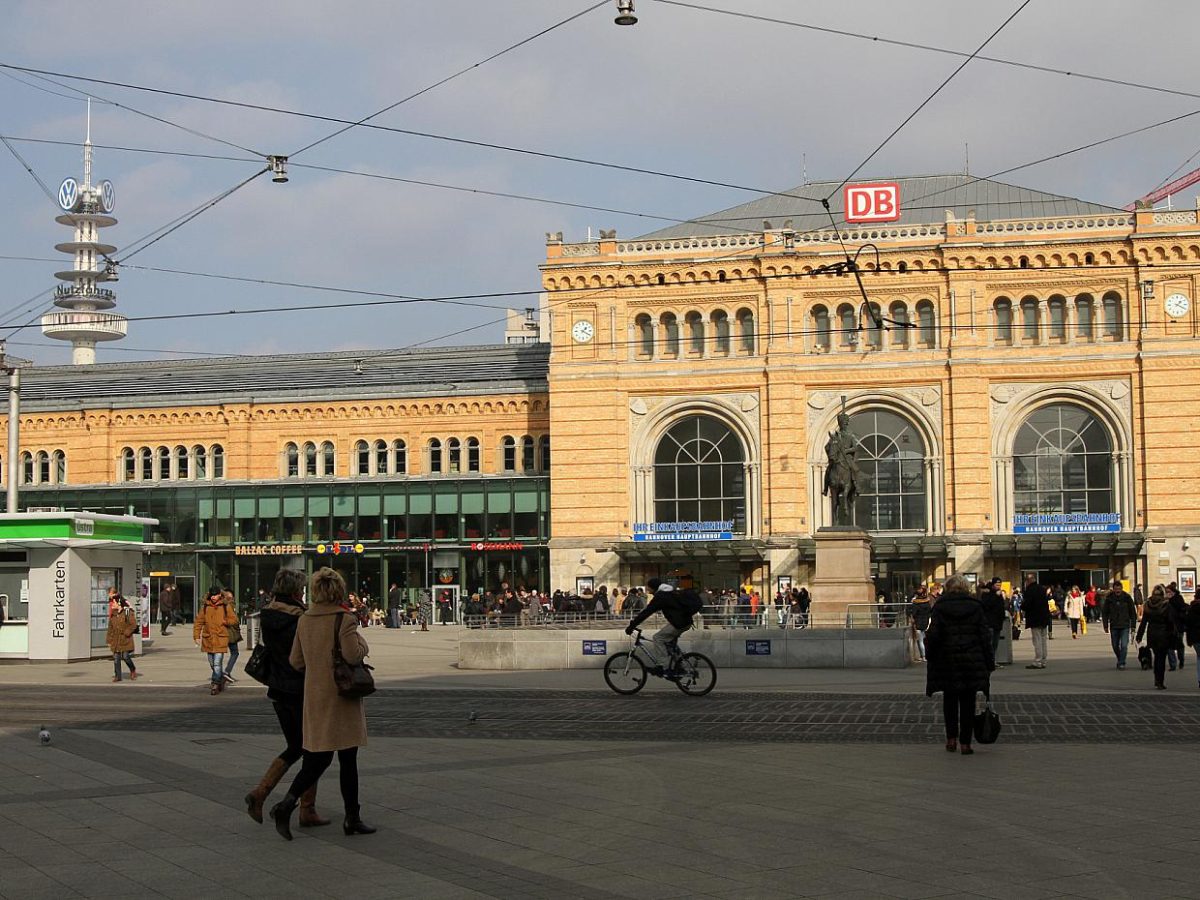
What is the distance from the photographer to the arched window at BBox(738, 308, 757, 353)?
55.5 m

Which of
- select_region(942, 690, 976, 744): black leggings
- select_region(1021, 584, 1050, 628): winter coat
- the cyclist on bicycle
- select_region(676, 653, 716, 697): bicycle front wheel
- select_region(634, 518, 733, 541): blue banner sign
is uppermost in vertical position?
select_region(634, 518, 733, 541): blue banner sign

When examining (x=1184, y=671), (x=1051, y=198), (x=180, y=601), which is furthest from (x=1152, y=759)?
(x=180, y=601)

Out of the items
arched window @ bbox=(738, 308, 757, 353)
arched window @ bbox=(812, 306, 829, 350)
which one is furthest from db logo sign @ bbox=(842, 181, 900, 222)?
arched window @ bbox=(738, 308, 757, 353)

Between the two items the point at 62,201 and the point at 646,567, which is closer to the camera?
the point at 646,567

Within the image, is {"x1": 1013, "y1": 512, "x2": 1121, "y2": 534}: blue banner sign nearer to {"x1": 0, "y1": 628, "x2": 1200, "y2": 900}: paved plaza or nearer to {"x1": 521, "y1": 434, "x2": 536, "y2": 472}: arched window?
{"x1": 521, "y1": 434, "x2": 536, "y2": 472}: arched window

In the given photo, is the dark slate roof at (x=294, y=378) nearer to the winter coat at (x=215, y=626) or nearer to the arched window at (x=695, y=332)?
the arched window at (x=695, y=332)

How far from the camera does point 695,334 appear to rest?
5628 centimetres

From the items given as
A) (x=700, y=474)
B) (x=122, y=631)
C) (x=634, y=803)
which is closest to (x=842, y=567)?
(x=122, y=631)

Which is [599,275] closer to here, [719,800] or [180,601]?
[180,601]

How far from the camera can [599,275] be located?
2208 inches

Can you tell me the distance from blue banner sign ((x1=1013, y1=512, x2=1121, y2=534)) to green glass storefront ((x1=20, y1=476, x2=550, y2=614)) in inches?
739

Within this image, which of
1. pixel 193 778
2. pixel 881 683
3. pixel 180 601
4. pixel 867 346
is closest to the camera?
pixel 193 778

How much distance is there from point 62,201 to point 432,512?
70.4 metres

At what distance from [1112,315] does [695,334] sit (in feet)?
49.5
